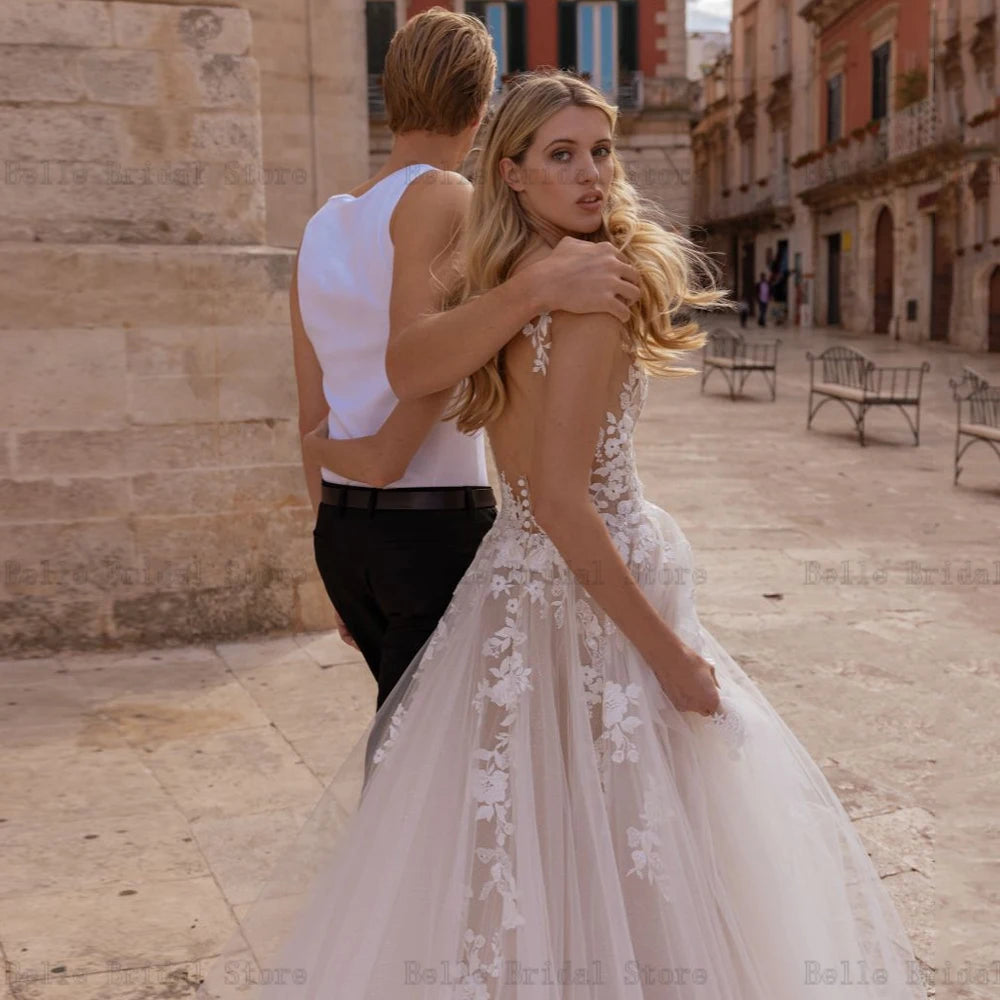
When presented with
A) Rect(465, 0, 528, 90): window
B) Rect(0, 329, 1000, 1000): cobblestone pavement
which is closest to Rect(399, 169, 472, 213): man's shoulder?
Rect(0, 329, 1000, 1000): cobblestone pavement

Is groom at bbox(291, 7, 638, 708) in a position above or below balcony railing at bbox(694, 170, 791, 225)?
below

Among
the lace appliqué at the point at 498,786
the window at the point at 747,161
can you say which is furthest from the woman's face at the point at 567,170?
the window at the point at 747,161

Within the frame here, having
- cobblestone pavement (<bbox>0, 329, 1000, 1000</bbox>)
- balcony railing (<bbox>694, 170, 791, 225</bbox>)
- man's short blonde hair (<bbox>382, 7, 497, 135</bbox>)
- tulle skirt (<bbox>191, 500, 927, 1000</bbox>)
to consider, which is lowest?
cobblestone pavement (<bbox>0, 329, 1000, 1000</bbox>)

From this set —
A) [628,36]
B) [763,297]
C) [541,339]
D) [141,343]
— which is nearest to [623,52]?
[628,36]

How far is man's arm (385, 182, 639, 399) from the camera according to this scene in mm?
1874

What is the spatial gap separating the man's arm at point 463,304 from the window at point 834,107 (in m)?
32.0

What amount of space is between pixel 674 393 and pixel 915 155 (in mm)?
11444

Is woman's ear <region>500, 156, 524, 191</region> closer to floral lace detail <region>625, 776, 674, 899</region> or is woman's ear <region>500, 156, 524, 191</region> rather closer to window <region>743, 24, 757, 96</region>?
floral lace detail <region>625, 776, 674, 899</region>

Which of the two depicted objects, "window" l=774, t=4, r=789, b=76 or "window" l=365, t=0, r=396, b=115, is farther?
"window" l=774, t=4, r=789, b=76

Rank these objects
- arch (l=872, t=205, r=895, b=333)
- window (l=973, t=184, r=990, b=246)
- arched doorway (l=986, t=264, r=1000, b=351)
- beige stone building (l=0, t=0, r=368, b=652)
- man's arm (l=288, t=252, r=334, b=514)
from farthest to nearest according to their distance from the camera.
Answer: arch (l=872, t=205, r=895, b=333), window (l=973, t=184, r=990, b=246), arched doorway (l=986, t=264, r=1000, b=351), beige stone building (l=0, t=0, r=368, b=652), man's arm (l=288, t=252, r=334, b=514)

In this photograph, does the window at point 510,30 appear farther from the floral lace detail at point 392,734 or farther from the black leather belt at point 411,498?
the floral lace detail at point 392,734

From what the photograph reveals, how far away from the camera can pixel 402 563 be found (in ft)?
7.42

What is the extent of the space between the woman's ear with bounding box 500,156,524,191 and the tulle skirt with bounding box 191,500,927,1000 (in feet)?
1.73

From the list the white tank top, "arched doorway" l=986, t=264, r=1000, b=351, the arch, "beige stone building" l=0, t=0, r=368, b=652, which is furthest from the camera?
the arch
